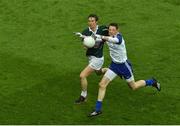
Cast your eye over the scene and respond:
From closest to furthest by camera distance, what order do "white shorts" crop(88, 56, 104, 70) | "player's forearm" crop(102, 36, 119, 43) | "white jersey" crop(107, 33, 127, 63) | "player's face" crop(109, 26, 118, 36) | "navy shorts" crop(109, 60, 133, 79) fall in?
"player's forearm" crop(102, 36, 119, 43) < "player's face" crop(109, 26, 118, 36) < "white jersey" crop(107, 33, 127, 63) < "navy shorts" crop(109, 60, 133, 79) < "white shorts" crop(88, 56, 104, 70)

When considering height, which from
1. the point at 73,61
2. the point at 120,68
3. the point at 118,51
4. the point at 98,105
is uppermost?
the point at 118,51

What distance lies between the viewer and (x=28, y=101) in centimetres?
1523

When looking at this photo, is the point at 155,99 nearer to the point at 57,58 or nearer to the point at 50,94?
the point at 50,94

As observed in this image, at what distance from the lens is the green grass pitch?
14.5 m

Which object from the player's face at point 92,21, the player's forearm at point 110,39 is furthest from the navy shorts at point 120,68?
the player's face at point 92,21

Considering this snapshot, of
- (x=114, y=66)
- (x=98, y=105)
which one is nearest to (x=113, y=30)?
(x=114, y=66)

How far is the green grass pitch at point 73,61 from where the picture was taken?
14.5 metres

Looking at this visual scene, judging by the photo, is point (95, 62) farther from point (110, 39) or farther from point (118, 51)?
point (110, 39)

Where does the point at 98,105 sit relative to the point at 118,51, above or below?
below

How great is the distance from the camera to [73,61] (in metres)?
18.7

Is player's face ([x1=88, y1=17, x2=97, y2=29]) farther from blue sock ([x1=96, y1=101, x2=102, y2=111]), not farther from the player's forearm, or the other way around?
blue sock ([x1=96, y1=101, x2=102, y2=111])

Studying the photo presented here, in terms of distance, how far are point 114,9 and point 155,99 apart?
10.1 meters

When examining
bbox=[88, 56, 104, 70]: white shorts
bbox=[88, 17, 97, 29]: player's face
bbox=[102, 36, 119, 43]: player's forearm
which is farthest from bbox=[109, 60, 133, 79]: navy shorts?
bbox=[88, 17, 97, 29]: player's face

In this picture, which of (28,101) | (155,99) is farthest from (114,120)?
(28,101)
